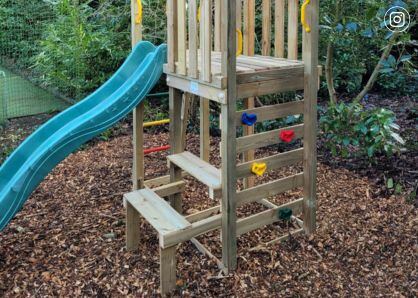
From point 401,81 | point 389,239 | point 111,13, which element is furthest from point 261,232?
point 401,81

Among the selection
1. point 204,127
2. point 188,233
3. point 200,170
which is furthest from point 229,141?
point 204,127

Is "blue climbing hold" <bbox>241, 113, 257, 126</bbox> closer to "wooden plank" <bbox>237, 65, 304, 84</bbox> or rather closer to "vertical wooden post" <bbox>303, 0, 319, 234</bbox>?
"wooden plank" <bbox>237, 65, 304, 84</bbox>

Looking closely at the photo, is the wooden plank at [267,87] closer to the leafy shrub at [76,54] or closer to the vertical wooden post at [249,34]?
the vertical wooden post at [249,34]

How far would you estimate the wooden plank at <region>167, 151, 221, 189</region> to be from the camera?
2.57 m

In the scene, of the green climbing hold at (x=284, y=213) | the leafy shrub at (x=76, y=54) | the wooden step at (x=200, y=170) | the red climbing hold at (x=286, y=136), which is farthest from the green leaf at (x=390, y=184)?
the leafy shrub at (x=76, y=54)

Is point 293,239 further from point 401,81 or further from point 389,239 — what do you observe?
point 401,81

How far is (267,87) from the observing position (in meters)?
2.59

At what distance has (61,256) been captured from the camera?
278 cm

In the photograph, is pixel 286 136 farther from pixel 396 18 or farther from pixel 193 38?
pixel 396 18

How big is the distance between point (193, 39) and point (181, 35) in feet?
0.55

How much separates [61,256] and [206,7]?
1.66 meters

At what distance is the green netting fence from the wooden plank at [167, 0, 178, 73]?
2.59m

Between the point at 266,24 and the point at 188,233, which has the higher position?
the point at 266,24

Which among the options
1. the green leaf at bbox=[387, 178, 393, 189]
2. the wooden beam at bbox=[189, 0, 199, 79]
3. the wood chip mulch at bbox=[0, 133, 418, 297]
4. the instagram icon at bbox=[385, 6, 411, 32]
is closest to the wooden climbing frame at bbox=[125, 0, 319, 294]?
the wooden beam at bbox=[189, 0, 199, 79]
